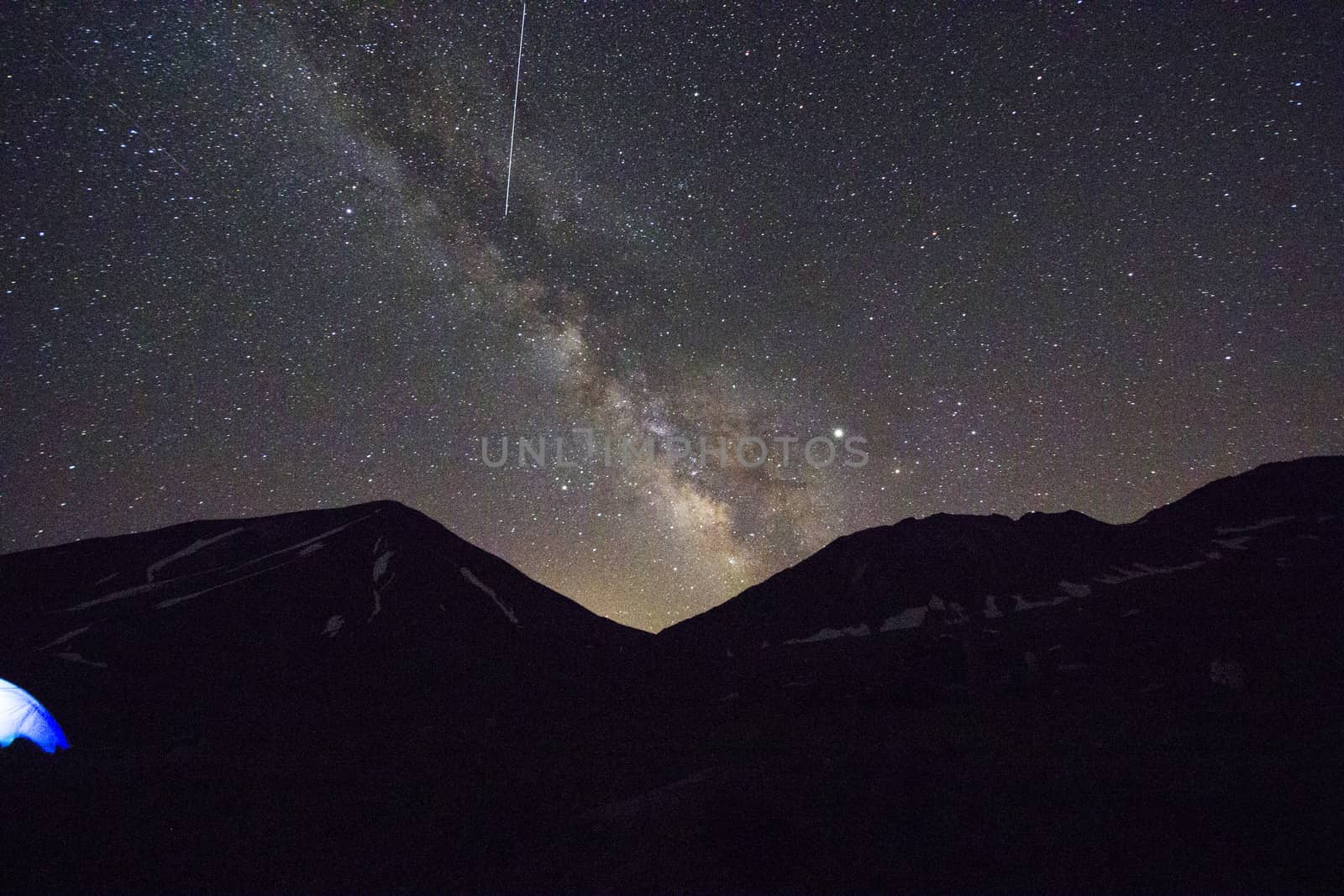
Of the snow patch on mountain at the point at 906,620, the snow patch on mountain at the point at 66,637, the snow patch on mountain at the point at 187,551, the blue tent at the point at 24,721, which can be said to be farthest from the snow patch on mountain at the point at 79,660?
the snow patch on mountain at the point at 906,620

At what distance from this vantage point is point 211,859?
13.0 m

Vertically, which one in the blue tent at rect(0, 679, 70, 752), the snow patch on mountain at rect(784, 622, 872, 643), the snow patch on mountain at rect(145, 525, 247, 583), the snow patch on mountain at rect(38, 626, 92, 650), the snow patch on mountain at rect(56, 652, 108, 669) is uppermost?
the snow patch on mountain at rect(145, 525, 247, 583)

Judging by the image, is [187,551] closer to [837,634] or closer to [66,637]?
[66,637]

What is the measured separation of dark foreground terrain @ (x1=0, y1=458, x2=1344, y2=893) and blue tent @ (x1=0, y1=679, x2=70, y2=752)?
1.40 m

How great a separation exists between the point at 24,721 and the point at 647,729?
27.0 metres

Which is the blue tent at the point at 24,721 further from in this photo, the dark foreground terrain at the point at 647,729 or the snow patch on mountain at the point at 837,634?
the snow patch on mountain at the point at 837,634

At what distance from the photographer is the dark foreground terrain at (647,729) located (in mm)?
11508

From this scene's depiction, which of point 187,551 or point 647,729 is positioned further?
point 187,551

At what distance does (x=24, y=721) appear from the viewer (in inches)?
917

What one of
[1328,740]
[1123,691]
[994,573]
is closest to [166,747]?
[1328,740]

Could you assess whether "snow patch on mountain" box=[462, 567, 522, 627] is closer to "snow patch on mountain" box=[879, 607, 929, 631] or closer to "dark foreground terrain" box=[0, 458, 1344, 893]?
"dark foreground terrain" box=[0, 458, 1344, 893]

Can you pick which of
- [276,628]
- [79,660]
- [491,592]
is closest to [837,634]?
[491,592]

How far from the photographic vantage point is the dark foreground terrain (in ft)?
37.8

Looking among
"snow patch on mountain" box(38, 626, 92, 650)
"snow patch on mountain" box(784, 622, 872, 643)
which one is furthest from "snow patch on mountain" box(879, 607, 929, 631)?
"snow patch on mountain" box(38, 626, 92, 650)
